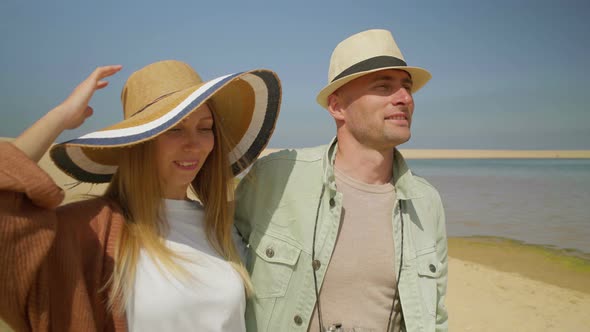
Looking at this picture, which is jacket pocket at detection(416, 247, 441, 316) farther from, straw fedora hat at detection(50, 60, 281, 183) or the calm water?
the calm water

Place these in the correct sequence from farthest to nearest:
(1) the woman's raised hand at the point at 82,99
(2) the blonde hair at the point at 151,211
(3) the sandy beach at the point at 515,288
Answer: (3) the sandy beach at the point at 515,288 < (2) the blonde hair at the point at 151,211 < (1) the woman's raised hand at the point at 82,99

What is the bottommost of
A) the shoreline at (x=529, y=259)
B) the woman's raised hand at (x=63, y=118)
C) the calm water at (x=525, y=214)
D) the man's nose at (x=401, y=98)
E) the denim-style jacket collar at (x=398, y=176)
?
the calm water at (x=525, y=214)

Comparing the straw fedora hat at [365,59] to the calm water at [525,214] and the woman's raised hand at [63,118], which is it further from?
the calm water at [525,214]

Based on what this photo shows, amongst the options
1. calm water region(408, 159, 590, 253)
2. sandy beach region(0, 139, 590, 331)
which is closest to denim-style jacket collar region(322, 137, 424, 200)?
sandy beach region(0, 139, 590, 331)

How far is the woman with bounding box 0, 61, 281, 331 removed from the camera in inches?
50.8

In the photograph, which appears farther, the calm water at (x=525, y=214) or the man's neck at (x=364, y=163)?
the calm water at (x=525, y=214)

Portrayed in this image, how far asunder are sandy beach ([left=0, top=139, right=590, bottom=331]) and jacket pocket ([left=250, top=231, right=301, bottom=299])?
2.48 meters

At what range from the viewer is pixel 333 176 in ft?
8.92

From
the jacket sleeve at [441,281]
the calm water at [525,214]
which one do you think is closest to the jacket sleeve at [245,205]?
the jacket sleeve at [441,281]

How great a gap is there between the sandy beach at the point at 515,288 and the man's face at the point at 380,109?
2.90m

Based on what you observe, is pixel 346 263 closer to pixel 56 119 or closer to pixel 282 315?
pixel 282 315

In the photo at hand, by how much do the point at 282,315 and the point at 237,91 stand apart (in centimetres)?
137

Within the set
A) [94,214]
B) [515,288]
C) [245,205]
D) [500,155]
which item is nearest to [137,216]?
[94,214]

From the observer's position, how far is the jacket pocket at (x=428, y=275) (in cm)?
260
